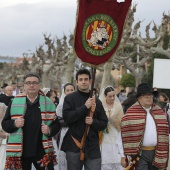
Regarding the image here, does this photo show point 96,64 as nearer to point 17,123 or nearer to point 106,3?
point 106,3

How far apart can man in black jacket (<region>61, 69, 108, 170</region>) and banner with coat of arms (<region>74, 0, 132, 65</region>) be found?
294 millimetres

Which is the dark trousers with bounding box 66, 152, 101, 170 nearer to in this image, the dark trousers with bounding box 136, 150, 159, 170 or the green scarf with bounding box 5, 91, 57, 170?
the green scarf with bounding box 5, 91, 57, 170

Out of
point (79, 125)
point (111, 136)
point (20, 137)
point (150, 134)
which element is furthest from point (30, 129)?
point (111, 136)

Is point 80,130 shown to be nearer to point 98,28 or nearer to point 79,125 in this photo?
point 79,125

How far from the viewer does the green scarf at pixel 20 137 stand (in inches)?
205

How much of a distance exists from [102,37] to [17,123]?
1.47 meters

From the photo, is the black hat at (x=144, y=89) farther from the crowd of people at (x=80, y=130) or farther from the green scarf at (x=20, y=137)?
the green scarf at (x=20, y=137)

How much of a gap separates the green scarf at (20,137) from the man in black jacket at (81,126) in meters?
0.22

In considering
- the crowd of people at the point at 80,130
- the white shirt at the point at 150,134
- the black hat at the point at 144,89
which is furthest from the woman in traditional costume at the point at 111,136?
the white shirt at the point at 150,134

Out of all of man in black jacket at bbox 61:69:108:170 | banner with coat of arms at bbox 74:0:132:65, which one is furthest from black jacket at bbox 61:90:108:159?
banner with coat of arms at bbox 74:0:132:65

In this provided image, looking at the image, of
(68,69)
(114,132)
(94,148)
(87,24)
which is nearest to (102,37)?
(87,24)

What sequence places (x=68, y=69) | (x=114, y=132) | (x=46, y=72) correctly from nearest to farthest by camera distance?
(x=114, y=132)
(x=68, y=69)
(x=46, y=72)

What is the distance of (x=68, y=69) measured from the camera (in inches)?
1303

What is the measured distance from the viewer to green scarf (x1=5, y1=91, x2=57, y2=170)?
17.1 ft
